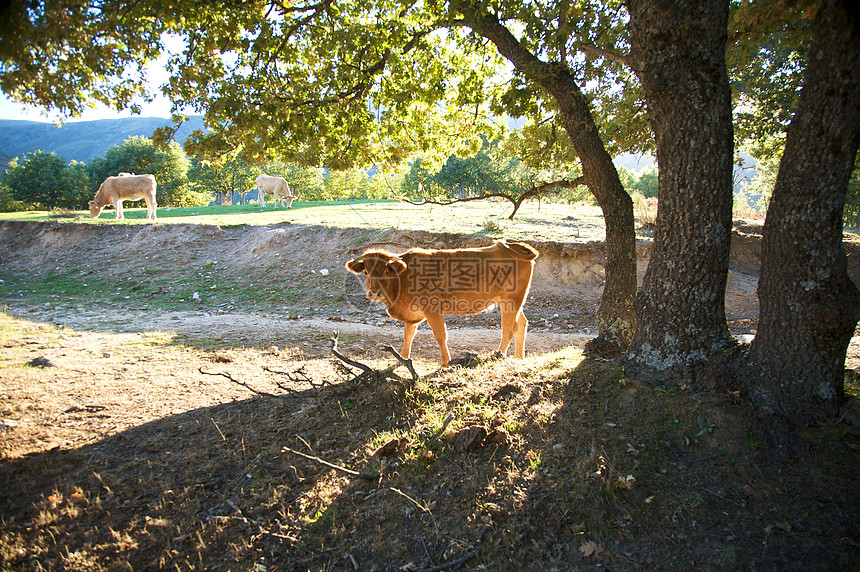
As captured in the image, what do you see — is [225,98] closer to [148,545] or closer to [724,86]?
[148,545]

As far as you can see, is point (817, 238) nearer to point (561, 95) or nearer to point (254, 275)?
point (561, 95)

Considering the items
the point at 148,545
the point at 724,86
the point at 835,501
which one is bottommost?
the point at 148,545

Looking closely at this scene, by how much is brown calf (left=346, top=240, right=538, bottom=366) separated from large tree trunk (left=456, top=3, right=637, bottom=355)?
5.38ft

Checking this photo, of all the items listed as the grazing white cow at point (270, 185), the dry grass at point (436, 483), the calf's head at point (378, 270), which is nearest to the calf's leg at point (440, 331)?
the calf's head at point (378, 270)

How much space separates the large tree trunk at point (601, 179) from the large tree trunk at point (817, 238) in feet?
7.63

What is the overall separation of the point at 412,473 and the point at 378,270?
12.1 ft

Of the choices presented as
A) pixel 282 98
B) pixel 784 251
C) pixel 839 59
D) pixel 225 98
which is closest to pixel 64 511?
pixel 225 98

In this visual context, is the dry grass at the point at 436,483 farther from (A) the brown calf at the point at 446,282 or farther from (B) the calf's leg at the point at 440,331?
(A) the brown calf at the point at 446,282

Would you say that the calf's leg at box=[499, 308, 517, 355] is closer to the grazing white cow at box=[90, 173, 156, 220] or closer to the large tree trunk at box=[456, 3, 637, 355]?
the large tree trunk at box=[456, 3, 637, 355]

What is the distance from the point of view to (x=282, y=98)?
6.97 metres

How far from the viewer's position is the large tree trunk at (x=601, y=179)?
19.3 feet

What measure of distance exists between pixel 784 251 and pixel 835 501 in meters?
2.08

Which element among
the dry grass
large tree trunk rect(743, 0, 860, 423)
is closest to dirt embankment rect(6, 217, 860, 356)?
the dry grass

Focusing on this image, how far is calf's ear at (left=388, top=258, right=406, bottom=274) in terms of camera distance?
21.5 ft
